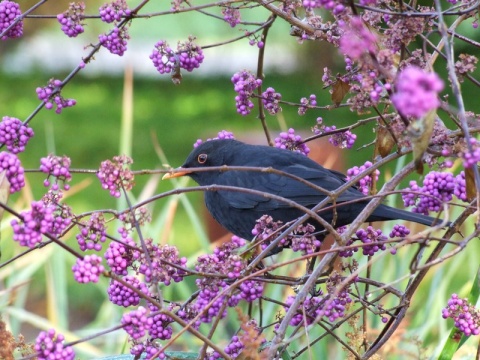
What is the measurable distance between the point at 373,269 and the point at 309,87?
709 centimetres

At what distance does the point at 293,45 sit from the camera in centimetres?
1115

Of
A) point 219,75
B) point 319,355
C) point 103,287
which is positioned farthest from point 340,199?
point 219,75

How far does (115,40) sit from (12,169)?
578 mm

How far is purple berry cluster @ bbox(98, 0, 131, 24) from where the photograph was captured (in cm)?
175

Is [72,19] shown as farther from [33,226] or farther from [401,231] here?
[401,231]

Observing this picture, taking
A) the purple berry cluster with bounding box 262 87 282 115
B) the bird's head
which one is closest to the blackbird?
the bird's head

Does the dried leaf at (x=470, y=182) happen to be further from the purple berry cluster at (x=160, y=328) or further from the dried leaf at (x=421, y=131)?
the purple berry cluster at (x=160, y=328)

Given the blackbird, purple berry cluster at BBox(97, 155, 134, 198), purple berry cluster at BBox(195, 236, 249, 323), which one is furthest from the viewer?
the blackbird

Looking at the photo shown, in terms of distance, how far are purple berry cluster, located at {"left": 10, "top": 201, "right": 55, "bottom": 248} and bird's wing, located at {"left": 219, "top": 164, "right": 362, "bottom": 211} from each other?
1.20m

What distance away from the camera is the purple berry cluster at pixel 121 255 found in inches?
59.7

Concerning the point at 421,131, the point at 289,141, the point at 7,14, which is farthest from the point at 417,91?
the point at 289,141

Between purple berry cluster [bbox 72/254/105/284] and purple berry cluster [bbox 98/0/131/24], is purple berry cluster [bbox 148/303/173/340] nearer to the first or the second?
purple berry cluster [bbox 72/254/105/284]

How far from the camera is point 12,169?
1.28m

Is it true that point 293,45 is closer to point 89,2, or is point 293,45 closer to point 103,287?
point 89,2
